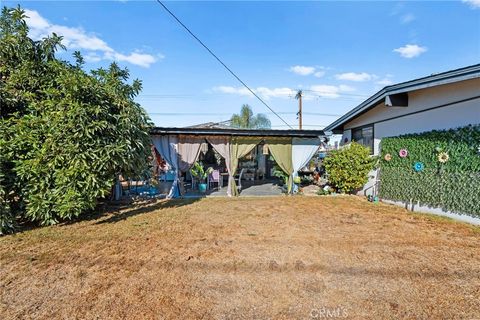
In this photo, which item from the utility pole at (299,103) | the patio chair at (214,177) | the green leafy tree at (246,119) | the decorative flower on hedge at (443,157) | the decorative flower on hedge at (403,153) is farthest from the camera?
the green leafy tree at (246,119)

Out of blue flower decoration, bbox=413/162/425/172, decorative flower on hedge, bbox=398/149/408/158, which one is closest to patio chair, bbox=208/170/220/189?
decorative flower on hedge, bbox=398/149/408/158

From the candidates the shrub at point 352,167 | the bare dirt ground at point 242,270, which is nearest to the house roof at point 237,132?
the shrub at point 352,167

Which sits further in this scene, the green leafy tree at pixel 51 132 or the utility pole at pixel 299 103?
the utility pole at pixel 299 103

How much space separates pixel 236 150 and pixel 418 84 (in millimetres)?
5329

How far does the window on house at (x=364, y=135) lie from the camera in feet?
27.4

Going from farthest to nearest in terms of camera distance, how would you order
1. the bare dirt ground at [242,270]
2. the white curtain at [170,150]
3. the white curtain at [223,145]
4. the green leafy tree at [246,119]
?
the green leafy tree at [246,119]
the white curtain at [223,145]
the white curtain at [170,150]
the bare dirt ground at [242,270]

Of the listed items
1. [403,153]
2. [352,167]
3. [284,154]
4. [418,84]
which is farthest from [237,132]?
[418,84]

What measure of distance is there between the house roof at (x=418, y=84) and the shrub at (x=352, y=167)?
4.19 feet

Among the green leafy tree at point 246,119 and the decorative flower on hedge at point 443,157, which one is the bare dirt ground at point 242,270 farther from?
the green leafy tree at point 246,119

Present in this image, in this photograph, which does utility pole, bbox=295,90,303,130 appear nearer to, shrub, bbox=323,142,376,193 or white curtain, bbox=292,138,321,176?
white curtain, bbox=292,138,321,176
